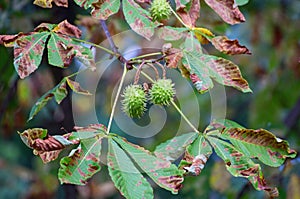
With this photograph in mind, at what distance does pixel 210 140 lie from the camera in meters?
1.16

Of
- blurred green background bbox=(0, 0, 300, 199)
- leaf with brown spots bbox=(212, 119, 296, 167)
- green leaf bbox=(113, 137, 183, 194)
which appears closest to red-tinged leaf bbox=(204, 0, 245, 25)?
leaf with brown spots bbox=(212, 119, 296, 167)

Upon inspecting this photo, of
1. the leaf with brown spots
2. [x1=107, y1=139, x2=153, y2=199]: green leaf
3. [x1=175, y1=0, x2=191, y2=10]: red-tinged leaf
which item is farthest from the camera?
[x1=175, y1=0, x2=191, y2=10]: red-tinged leaf

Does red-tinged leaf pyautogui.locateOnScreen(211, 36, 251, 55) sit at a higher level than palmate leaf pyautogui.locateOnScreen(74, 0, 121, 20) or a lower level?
lower

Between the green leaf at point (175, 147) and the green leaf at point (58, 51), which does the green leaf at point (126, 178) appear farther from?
the green leaf at point (58, 51)

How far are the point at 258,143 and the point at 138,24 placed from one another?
0.33 metres

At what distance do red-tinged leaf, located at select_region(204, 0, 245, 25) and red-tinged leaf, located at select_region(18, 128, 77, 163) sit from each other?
43 cm

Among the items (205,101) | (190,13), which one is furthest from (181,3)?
(205,101)

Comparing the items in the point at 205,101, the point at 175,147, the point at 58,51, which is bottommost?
the point at 205,101

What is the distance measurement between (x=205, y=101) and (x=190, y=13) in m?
1.61

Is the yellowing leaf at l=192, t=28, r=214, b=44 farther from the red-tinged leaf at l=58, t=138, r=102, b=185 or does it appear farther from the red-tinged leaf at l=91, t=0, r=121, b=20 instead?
the red-tinged leaf at l=58, t=138, r=102, b=185

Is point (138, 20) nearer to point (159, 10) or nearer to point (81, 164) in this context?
point (159, 10)

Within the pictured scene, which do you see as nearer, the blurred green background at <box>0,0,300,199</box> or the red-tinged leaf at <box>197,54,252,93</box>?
the red-tinged leaf at <box>197,54,252,93</box>

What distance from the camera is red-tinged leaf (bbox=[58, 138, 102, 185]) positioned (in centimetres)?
104

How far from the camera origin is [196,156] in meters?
1.12
